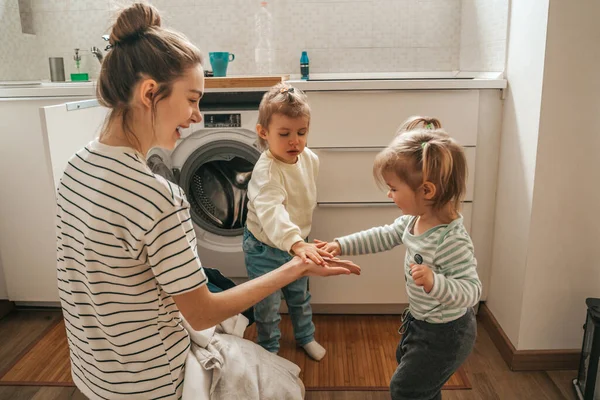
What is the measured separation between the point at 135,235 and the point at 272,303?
3.44 ft

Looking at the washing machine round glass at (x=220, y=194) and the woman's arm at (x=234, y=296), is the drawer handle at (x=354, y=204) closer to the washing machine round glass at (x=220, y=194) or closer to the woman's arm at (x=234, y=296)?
the washing machine round glass at (x=220, y=194)

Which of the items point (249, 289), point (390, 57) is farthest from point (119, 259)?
point (390, 57)

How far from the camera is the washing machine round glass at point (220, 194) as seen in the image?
227cm

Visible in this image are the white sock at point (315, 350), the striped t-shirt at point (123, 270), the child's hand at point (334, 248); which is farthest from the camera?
the white sock at point (315, 350)

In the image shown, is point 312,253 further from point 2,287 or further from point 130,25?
point 2,287

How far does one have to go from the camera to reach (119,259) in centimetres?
94

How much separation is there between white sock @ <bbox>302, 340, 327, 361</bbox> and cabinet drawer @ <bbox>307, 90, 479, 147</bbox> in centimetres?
78

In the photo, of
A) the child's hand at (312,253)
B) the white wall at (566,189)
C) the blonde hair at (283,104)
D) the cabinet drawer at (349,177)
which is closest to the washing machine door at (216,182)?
the cabinet drawer at (349,177)

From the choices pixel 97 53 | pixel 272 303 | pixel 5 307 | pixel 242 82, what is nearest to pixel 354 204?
pixel 272 303

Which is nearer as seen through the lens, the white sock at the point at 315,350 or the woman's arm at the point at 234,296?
the woman's arm at the point at 234,296

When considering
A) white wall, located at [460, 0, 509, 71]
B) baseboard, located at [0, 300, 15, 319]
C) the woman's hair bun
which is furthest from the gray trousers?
baseboard, located at [0, 300, 15, 319]

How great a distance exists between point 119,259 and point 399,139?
2.25 ft

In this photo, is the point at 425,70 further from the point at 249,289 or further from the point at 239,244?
the point at 249,289

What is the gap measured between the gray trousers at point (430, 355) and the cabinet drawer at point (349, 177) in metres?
0.86
